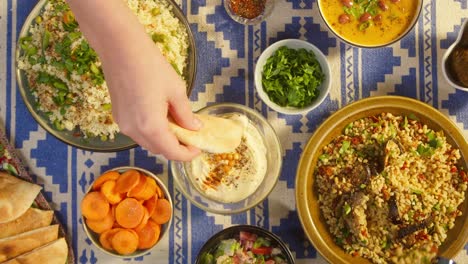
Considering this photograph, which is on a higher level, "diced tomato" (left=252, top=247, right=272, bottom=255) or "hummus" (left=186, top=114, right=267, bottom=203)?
"hummus" (left=186, top=114, right=267, bottom=203)

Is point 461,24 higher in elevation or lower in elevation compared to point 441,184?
higher

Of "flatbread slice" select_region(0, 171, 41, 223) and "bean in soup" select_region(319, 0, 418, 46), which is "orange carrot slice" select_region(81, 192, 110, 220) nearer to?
"flatbread slice" select_region(0, 171, 41, 223)

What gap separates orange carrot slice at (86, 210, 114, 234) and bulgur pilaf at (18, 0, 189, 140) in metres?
0.34

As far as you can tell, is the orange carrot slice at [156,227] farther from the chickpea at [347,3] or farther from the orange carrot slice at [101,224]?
the chickpea at [347,3]

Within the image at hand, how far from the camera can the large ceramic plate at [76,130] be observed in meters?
2.19

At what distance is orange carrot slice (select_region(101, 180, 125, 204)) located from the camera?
2.21 meters

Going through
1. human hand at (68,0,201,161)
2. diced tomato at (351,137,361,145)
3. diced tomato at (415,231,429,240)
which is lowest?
diced tomato at (415,231,429,240)

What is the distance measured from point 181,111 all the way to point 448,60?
1238 millimetres

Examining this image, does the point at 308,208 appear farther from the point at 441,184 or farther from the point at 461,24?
the point at 461,24

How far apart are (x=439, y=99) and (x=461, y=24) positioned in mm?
331

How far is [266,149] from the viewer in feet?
7.33

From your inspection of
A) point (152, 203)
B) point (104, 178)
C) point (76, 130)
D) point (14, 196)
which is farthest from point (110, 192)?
point (14, 196)

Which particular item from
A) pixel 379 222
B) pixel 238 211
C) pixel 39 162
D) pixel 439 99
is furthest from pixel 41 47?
pixel 439 99

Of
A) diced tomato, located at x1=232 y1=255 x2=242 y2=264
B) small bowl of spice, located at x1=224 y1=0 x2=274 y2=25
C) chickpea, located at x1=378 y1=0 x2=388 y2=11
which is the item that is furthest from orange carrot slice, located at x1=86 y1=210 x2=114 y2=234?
chickpea, located at x1=378 y1=0 x2=388 y2=11
